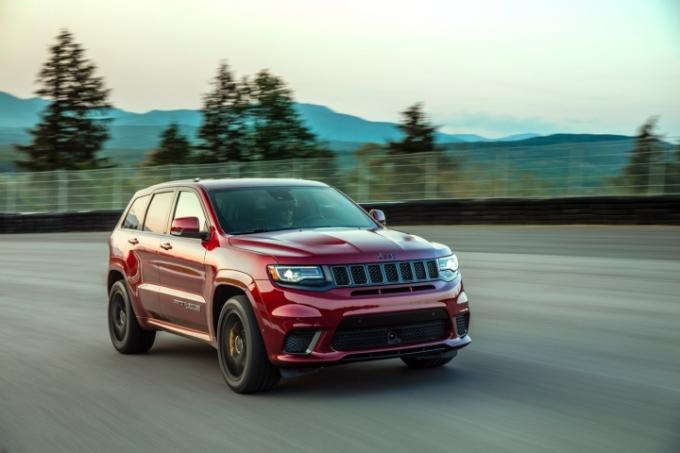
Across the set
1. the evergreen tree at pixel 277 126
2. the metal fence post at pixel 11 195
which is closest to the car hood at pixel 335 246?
the metal fence post at pixel 11 195

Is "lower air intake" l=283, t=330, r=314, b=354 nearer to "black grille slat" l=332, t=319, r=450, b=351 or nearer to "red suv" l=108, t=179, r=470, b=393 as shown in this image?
"red suv" l=108, t=179, r=470, b=393

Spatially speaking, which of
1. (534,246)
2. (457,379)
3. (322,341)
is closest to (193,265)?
(322,341)

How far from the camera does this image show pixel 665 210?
942 inches

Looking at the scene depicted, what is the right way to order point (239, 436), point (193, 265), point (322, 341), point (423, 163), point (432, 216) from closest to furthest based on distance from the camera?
1. point (239, 436)
2. point (322, 341)
3. point (193, 265)
4. point (432, 216)
5. point (423, 163)

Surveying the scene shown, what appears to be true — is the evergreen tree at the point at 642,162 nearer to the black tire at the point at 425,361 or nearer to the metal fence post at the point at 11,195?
the black tire at the point at 425,361

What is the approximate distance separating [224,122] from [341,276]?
2606 inches

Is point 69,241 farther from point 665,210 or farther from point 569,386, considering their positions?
point 569,386

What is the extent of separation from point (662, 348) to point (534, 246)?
37.9ft

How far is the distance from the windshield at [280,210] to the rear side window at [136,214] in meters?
1.48

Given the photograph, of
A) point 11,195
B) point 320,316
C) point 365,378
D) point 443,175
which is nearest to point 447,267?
point 365,378

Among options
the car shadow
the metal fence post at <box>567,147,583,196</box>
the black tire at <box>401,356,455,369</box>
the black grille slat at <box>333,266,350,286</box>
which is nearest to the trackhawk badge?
the black grille slat at <box>333,266,350,286</box>

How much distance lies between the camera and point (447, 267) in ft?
24.4

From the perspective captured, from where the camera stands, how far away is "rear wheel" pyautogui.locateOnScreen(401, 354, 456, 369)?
25.7ft

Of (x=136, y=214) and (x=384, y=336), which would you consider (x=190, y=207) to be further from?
(x=384, y=336)
